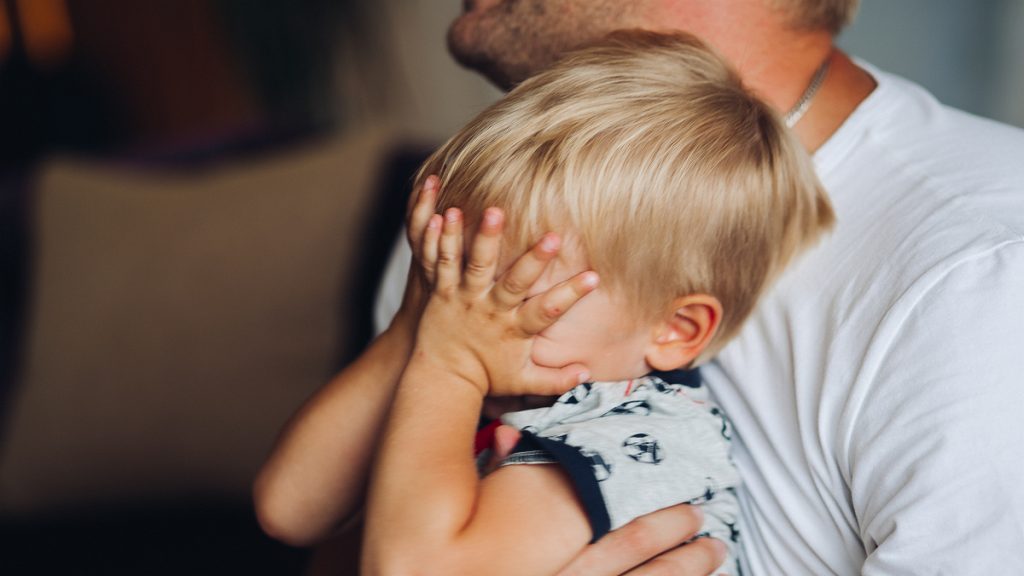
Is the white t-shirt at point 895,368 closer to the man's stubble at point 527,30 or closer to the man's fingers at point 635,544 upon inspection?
the man's fingers at point 635,544

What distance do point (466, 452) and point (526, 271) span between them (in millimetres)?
182

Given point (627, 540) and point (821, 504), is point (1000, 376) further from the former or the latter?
point (627, 540)

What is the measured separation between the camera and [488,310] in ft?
2.94

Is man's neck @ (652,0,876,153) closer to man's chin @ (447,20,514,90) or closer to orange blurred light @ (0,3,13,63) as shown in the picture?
man's chin @ (447,20,514,90)

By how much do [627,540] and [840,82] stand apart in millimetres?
586

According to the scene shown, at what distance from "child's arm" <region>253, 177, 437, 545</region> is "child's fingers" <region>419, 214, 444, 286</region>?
0.31 feet

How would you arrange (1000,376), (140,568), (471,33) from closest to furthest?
(1000,376), (471,33), (140,568)

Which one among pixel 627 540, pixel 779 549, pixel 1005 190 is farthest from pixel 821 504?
pixel 1005 190

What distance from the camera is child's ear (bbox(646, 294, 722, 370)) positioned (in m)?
0.97

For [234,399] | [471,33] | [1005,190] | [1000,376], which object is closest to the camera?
[1000,376]

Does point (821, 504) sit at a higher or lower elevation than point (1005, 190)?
lower

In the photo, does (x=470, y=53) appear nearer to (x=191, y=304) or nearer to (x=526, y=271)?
(x=526, y=271)

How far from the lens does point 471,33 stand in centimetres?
122

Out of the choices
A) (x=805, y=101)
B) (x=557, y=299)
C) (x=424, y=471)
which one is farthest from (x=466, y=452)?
(x=805, y=101)
